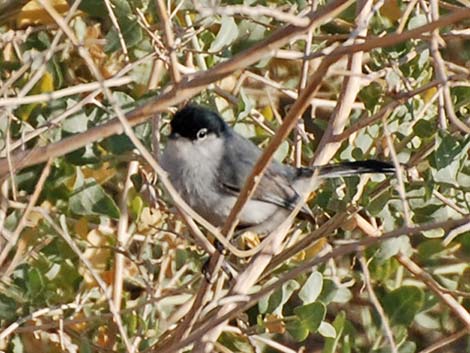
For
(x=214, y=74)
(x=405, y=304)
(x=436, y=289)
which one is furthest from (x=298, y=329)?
(x=214, y=74)

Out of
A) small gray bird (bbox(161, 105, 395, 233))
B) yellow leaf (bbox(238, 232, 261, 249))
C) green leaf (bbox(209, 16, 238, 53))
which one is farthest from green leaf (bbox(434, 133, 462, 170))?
yellow leaf (bbox(238, 232, 261, 249))

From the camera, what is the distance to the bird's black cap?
9.80 feet

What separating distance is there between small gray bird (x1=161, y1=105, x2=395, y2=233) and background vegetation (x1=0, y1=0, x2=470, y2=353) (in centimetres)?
6

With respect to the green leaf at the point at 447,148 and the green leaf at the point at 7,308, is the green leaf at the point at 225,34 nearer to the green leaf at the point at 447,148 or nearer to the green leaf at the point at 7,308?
the green leaf at the point at 447,148

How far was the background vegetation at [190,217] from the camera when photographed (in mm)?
2656

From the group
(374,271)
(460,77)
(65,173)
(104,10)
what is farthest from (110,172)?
(460,77)

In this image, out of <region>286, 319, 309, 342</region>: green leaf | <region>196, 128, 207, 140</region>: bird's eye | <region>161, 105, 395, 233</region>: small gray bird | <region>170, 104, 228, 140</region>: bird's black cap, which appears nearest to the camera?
<region>286, 319, 309, 342</region>: green leaf

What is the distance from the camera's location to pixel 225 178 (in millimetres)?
3412

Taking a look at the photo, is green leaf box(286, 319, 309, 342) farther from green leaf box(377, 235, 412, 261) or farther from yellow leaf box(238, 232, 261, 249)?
yellow leaf box(238, 232, 261, 249)

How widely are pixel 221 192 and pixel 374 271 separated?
1.61 ft

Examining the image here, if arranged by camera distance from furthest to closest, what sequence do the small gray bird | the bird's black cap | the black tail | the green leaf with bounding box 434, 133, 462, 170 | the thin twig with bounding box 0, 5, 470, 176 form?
the small gray bird → the bird's black cap → the black tail → the green leaf with bounding box 434, 133, 462, 170 → the thin twig with bounding box 0, 5, 470, 176

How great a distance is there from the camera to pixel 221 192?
3.40 meters

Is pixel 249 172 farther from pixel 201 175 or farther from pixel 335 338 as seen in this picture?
pixel 335 338

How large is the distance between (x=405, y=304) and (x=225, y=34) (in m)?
0.76
